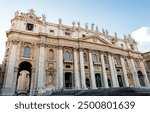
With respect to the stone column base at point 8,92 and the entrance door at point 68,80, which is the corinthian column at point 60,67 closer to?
the entrance door at point 68,80

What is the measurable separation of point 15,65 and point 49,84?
5.69m

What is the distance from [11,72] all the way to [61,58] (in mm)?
7868

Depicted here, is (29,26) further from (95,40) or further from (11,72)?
(95,40)

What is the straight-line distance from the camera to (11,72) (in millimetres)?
19594

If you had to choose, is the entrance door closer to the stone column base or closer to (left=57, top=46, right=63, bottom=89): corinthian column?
(left=57, top=46, right=63, bottom=89): corinthian column

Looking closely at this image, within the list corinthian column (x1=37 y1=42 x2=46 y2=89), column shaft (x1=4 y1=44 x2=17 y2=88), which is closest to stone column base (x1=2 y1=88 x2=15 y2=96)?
column shaft (x1=4 y1=44 x2=17 y2=88)

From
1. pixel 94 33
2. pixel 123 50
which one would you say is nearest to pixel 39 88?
pixel 94 33

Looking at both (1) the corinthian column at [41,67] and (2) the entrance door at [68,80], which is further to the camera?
(2) the entrance door at [68,80]

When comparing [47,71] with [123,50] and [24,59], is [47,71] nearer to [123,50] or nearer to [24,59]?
[24,59]

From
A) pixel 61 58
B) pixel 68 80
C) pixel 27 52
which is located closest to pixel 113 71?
pixel 68 80

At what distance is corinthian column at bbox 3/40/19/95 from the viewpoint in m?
18.6

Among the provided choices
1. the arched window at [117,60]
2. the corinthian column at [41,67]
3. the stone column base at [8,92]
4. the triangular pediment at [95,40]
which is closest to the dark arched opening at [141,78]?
the arched window at [117,60]

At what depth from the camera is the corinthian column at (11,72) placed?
18578 millimetres

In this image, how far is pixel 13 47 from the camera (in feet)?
69.2
